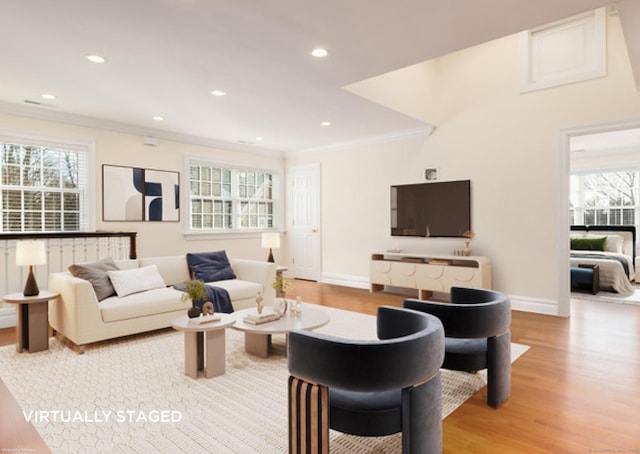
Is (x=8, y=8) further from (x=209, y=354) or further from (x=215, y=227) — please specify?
(x=215, y=227)

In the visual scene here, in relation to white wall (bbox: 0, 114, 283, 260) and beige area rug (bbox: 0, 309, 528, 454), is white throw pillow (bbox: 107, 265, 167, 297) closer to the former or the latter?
beige area rug (bbox: 0, 309, 528, 454)

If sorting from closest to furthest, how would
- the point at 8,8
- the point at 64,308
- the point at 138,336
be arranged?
the point at 8,8 → the point at 64,308 → the point at 138,336

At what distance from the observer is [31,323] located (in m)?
3.50

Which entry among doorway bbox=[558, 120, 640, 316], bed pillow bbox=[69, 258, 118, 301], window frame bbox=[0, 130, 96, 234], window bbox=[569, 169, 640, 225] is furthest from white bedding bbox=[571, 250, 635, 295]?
window frame bbox=[0, 130, 96, 234]

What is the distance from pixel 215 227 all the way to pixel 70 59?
12.7 ft

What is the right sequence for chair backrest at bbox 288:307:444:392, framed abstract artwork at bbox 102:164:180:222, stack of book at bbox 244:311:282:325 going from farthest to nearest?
framed abstract artwork at bbox 102:164:180:222 < stack of book at bbox 244:311:282:325 < chair backrest at bbox 288:307:444:392

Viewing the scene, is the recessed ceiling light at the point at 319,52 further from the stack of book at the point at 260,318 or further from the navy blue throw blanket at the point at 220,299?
the navy blue throw blanket at the point at 220,299

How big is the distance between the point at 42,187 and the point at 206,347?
3.67 metres

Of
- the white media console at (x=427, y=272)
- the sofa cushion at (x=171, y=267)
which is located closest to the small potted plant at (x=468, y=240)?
the white media console at (x=427, y=272)

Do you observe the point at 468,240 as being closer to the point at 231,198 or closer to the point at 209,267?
the point at 209,267

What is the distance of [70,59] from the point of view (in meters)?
3.32

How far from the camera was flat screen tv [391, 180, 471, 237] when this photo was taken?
221 inches

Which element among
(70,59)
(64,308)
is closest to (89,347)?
(64,308)

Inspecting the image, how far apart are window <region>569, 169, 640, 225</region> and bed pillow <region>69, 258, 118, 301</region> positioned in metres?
8.27
